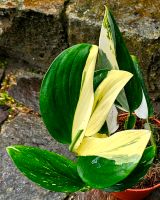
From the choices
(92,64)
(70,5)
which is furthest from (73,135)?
(70,5)

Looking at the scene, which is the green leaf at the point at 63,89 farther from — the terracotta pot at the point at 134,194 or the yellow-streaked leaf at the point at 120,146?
the terracotta pot at the point at 134,194

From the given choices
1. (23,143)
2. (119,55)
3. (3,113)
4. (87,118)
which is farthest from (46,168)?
(3,113)

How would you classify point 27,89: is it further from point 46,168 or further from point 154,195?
point 46,168

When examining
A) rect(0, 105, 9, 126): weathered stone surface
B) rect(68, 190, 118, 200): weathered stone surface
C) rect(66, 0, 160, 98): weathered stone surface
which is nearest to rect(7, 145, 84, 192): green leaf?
rect(68, 190, 118, 200): weathered stone surface

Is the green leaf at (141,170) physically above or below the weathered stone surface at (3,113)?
above

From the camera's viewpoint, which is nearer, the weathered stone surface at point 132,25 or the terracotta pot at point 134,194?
the terracotta pot at point 134,194

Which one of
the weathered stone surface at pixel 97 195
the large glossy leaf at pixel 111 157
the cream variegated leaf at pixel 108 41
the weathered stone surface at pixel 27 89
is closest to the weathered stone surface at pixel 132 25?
the weathered stone surface at pixel 27 89
